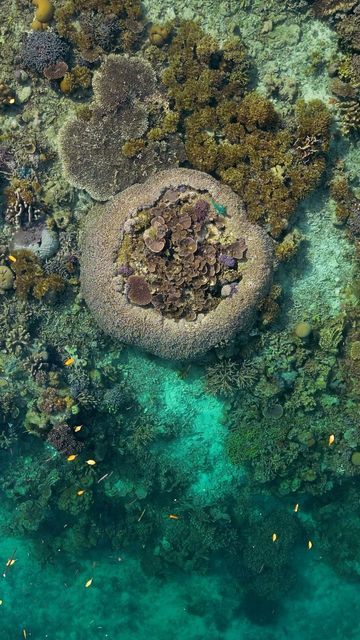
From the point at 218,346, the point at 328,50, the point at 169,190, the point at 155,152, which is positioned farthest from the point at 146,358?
the point at 328,50

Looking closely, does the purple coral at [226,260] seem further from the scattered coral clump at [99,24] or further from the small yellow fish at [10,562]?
the small yellow fish at [10,562]

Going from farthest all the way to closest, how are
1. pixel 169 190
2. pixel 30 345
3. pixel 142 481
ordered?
pixel 142 481 → pixel 30 345 → pixel 169 190

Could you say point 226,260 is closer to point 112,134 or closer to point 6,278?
point 112,134

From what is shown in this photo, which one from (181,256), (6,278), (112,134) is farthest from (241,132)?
(6,278)

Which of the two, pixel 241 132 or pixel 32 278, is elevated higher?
pixel 241 132

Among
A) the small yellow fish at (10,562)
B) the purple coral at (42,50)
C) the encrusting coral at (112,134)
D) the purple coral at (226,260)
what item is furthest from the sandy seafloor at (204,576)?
the purple coral at (42,50)

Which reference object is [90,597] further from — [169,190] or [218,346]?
[169,190]

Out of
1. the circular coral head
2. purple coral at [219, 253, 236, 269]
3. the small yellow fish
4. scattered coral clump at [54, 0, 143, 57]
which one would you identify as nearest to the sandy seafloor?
the small yellow fish
